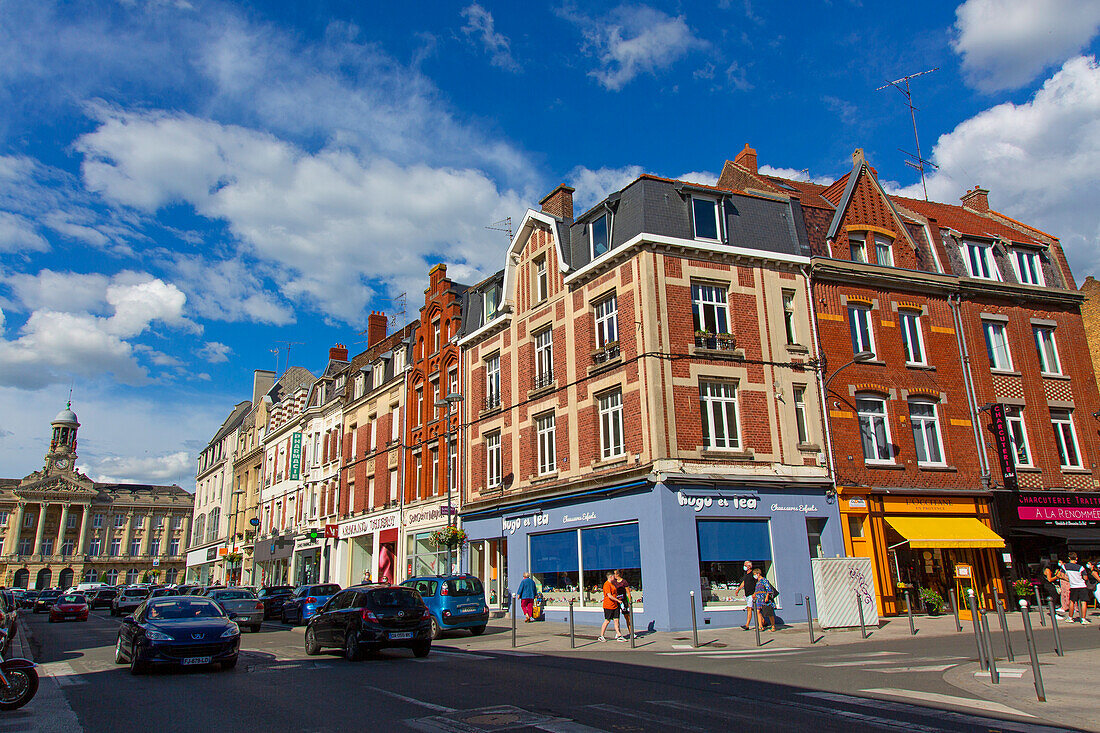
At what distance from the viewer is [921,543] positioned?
2245cm

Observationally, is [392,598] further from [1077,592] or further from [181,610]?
[1077,592]

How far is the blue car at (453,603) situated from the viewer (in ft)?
65.5

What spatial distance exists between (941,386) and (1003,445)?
2.73 meters

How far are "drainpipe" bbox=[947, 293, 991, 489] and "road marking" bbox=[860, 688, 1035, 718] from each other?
1855 centimetres

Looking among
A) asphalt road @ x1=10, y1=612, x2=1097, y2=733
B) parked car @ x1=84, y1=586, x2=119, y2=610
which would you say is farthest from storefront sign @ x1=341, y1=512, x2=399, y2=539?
asphalt road @ x1=10, y1=612, x2=1097, y2=733

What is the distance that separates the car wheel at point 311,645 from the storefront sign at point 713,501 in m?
10.1

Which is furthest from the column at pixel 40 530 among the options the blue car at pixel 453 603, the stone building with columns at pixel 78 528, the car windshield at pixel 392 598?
the car windshield at pixel 392 598

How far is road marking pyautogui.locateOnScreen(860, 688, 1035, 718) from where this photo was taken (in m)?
8.20

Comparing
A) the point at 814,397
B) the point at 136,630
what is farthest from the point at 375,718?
the point at 814,397

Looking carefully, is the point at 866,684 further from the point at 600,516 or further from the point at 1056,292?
the point at 1056,292

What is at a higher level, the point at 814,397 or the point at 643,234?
the point at 643,234

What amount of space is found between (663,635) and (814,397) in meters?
9.25

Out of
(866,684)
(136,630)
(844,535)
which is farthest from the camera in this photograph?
(844,535)

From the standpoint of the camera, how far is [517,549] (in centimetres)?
2711
